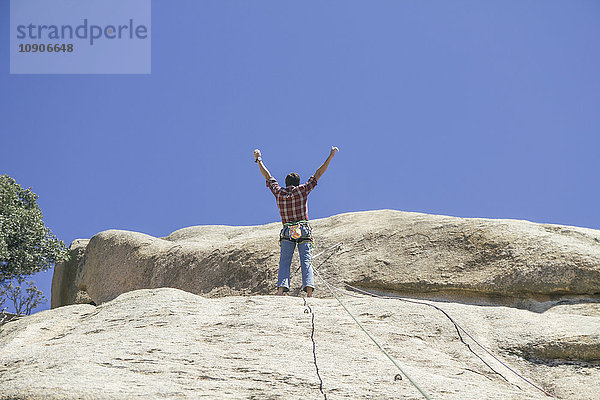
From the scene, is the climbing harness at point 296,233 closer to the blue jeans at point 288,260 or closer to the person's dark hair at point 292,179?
the blue jeans at point 288,260

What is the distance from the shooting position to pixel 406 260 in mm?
13500

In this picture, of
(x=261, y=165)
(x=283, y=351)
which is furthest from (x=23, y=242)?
(x=283, y=351)

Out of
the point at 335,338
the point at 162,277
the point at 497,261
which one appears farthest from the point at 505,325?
the point at 162,277

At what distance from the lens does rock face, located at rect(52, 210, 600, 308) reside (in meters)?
11.8

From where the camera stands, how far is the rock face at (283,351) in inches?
219

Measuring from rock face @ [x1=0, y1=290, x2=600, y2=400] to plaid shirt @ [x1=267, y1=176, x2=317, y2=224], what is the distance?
204 cm

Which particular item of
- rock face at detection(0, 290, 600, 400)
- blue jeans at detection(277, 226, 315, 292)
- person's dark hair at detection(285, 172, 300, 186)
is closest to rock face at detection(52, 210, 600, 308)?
blue jeans at detection(277, 226, 315, 292)

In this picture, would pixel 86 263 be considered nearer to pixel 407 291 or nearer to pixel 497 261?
pixel 407 291

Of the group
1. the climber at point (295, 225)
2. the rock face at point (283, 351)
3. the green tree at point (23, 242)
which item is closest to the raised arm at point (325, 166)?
the climber at point (295, 225)

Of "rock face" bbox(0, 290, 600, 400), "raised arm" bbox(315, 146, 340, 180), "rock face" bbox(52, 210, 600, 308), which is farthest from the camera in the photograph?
"rock face" bbox(52, 210, 600, 308)

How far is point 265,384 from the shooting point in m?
5.64

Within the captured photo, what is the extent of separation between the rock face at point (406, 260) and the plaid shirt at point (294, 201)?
10.6ft

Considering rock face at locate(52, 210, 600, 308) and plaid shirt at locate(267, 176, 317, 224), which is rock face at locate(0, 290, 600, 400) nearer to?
plaid shirt at locate(267, 176, 317, 224)

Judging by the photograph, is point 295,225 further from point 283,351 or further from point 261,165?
point 283,351
